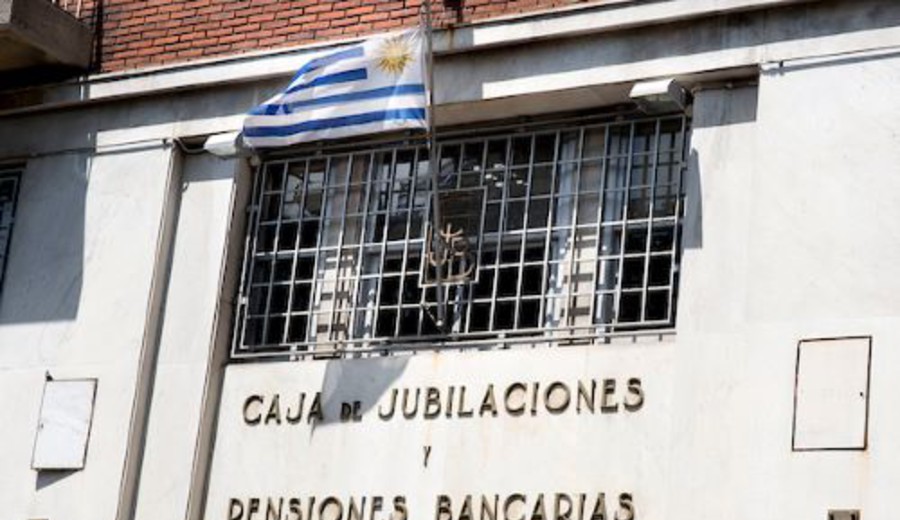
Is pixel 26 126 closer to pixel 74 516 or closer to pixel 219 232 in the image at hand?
pixel 219 232

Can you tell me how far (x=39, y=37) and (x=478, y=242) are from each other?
3.88m

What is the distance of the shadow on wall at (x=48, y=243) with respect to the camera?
613 inches

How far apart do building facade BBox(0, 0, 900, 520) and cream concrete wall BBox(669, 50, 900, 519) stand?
0.02m

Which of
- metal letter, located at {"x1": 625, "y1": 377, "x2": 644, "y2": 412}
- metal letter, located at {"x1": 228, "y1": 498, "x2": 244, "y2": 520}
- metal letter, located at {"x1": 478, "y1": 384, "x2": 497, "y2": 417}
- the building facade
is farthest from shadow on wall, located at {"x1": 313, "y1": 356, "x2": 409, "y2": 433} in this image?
metal letter, located at {"x1": 625, "y1": 377, "x2": 644, "y2": 412}

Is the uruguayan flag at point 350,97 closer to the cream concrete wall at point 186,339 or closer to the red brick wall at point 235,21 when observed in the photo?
the red brick wall at point 235,21

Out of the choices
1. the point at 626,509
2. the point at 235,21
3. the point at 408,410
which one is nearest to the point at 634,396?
the point at 626,509

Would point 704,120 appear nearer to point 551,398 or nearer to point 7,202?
point 551,398

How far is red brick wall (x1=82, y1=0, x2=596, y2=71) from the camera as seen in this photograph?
14594 mm

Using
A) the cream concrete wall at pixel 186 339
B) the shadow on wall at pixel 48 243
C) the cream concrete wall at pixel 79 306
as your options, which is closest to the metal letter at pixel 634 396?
the cream concrete wall at pixel 186 339

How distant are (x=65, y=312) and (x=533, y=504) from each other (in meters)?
4.21

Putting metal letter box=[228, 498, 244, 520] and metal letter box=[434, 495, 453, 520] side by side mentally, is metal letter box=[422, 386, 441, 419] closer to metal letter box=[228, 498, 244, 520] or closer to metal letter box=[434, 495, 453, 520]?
metal letter box=[434, 495, 453, 520]

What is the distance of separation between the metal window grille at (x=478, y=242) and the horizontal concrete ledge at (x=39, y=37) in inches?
74.0

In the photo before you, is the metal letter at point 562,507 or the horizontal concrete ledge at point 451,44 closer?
the metal letter at point 562,507

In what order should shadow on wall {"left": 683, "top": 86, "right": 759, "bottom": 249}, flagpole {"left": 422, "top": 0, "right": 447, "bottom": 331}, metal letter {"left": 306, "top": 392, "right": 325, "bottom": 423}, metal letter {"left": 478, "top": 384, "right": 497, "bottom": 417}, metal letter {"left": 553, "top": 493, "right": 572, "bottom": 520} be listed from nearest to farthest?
1. metal letter {"left": 553, "top": 493, "right": 572, "bottom": 520}
2. shadow on wall {"left": 683, "top": 86, "right": 759, "bottom": 249}
3. metal letter {"left": 478, "top": 384, "right": 497, "bottom": 417}
4. flagpole {"left": 422, "top": 0, "right": 447, "bottom": 331}
5. metal letter {"left": 306, "top": 392, "right": 325, "bottom": 423}
